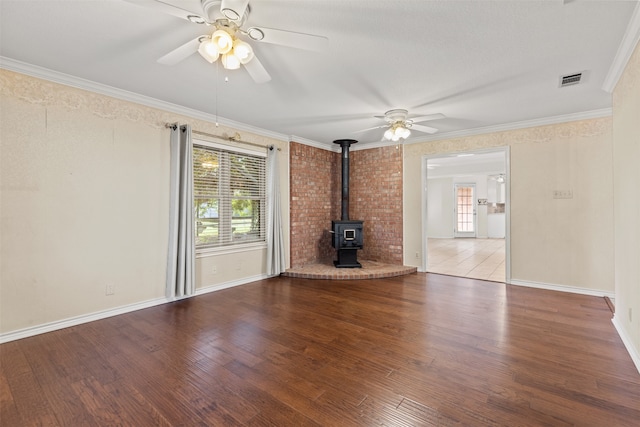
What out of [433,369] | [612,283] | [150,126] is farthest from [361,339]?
[612,283]

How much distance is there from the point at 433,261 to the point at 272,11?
601 centimetres

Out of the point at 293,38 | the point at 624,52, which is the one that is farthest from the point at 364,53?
the point at 624,52

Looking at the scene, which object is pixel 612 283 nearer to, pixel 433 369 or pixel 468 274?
pixel 468 274

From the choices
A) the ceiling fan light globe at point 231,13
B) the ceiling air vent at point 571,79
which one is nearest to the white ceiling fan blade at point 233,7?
the ceiling fan light globe at point 231,13

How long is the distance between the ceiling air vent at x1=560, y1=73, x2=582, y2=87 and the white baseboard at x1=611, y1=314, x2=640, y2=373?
2446mm

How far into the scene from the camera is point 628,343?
251cm

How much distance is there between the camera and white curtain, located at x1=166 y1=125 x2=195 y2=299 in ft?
12.7

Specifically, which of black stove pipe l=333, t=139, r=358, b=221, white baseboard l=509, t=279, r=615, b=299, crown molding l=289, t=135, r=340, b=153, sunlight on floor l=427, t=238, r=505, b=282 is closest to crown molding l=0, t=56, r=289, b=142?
crown molding l=289, t=135, r=340, b=153

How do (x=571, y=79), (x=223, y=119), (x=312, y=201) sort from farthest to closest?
1. (x=312, y=201)
2. (x=223, y=119)
3. (x=571, y=79)

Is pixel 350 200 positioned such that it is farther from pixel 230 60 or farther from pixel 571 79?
pixel 230 60

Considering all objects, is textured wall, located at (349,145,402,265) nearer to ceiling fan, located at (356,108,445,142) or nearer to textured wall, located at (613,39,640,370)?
ceiling fan, located at (356,108,445,142)

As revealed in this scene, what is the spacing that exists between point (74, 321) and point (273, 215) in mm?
2937

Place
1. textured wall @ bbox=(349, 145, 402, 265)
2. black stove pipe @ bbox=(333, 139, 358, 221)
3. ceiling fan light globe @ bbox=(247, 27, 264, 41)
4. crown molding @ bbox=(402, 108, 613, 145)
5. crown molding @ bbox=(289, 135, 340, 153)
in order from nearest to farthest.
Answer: ceiling fan light globe @ bbox=(247, 27, 264, 41) → crown molding @ bbox=(402, 108, 613, 145) → crown molding @ bbox=(289, 135, 340, 153) → textured wall @ bbox=(349, 145, 402, 265) → black stove pipe @ bbox=(333, 139, 358, 221)

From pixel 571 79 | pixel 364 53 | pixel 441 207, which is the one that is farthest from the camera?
pixel 441 207
